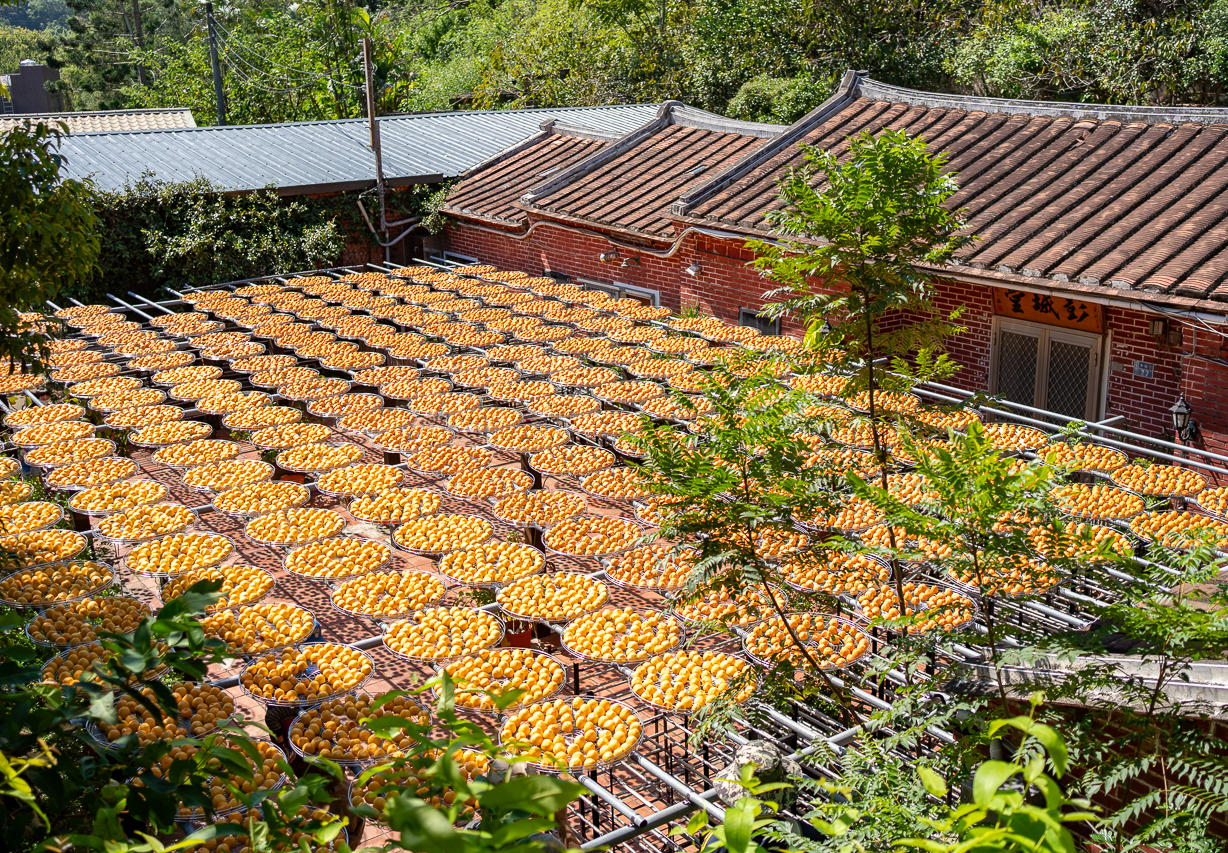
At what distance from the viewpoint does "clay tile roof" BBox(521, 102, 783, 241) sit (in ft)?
52.0

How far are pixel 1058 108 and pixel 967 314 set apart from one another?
315 centimetres

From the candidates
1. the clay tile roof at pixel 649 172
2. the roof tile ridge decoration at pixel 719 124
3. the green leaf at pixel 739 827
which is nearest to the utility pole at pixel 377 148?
the clay tile roof at pixel 649 172

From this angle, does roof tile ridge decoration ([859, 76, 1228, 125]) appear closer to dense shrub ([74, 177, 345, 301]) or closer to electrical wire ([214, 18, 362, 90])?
dense shrub ([74, 177, 345, 301])

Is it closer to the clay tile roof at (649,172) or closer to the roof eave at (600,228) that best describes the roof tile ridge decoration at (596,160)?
the clay tile roof at (649,172)

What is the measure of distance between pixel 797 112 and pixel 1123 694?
2433 cm

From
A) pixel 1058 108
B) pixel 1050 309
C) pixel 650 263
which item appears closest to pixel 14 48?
pixel 650 263

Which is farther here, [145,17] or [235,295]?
[145,17]

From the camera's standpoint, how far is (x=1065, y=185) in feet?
Answer: 38.2

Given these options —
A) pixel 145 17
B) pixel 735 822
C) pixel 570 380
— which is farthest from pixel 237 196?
pixel 145 17

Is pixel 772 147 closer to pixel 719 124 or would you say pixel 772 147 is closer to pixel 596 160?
pixel 719 124

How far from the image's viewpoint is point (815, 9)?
27312mm

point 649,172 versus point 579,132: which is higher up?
point 579,132

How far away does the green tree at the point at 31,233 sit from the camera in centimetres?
616

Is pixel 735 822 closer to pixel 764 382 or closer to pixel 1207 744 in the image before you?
pixel 1207 744
